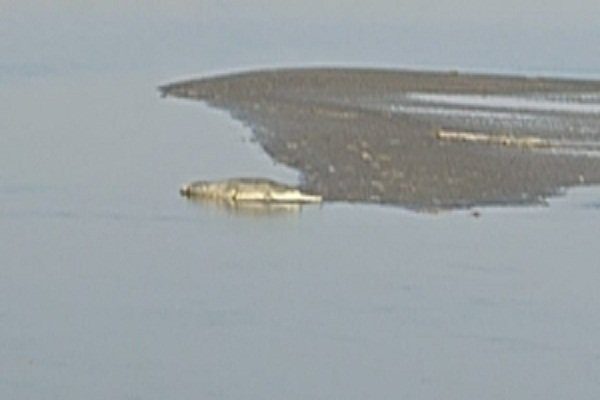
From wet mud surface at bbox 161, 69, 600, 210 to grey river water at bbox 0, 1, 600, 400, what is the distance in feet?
1.49

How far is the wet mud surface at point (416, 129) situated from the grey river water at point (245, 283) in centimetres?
45

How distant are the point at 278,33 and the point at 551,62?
23.8 feet

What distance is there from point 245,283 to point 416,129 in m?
8.65

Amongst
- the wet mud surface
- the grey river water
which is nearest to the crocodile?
the grey river water

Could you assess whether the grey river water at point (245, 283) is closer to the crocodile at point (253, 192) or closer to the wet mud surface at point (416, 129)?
the crocodile at point (253, 192)

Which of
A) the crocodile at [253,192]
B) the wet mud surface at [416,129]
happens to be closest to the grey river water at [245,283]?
the crocodile at [253,192]

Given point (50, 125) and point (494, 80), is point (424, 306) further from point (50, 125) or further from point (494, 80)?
point (494, 80)

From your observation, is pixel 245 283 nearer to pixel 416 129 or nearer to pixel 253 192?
pixel 253 192

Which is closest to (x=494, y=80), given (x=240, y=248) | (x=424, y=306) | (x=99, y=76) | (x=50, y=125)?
(x=99, y=76)

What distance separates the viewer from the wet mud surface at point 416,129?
2112cm

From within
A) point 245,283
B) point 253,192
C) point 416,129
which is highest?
point 416,129

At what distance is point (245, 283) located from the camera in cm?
1655

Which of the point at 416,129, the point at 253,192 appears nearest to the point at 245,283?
the point at 253,192

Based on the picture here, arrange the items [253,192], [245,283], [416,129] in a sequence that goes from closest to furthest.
A: 1. [245,283]
2. [253,192]
3. [416,129]
